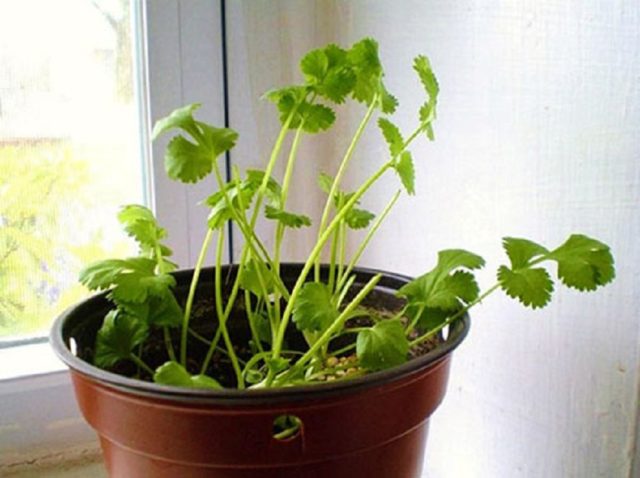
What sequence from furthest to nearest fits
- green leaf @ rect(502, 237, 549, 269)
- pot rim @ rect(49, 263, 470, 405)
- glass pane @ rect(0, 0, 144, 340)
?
glass pane @ rect(0, 0, 144, 340) < green leaf @ rect(502, 237, 549, 269) < pot rim @ rect(49, 263, 470, 405)

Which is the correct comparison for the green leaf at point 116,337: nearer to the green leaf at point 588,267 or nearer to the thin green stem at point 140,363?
the thin green stem at point 140,363

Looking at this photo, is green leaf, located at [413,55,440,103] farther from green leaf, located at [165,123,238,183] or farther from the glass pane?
the glass pane

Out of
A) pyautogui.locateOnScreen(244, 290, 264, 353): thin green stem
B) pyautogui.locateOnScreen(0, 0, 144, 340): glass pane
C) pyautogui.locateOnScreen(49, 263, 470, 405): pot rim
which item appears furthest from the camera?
pyautogui.locateOnScreen(0, 0, 144, 340): glass pane

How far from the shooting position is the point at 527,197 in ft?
2.20

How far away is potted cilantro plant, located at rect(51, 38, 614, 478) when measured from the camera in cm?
49

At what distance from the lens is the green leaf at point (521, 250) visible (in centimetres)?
58

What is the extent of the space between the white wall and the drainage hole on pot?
28 cm

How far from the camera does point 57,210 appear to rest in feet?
2.89

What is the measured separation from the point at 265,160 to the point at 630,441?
56cm

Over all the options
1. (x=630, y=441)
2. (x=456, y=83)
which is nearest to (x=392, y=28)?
(x=456, y=83)

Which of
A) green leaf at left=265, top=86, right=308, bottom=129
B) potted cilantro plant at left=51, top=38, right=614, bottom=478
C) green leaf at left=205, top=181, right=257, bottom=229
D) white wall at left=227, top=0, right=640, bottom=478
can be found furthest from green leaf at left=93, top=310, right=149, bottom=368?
white wall at left=227, top=0, right=640, bottom=478

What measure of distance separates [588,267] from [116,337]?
392 millimetres

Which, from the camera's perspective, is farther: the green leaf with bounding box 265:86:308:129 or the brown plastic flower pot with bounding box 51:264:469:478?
the green leaf with bounding box 265:86:308:129

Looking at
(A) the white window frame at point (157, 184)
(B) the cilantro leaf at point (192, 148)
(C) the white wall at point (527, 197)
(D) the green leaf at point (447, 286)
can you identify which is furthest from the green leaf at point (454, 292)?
(A) the white window frame at point (157, 184)
